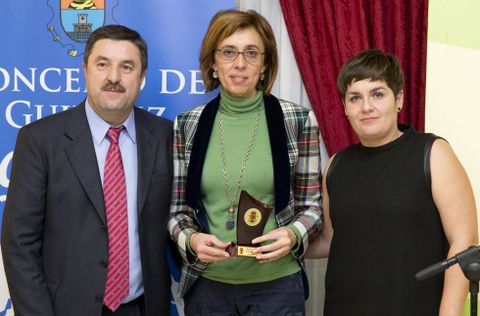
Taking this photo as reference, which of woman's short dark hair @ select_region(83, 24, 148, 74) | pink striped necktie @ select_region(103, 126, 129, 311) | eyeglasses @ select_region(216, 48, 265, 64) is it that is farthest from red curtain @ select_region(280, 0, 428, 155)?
pink striped necktie @ select_region(103, 126, 129, 311)

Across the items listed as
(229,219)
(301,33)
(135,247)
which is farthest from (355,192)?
(301,33)

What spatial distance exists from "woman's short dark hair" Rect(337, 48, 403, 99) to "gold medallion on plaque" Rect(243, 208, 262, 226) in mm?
524

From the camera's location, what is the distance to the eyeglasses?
2.11 metres

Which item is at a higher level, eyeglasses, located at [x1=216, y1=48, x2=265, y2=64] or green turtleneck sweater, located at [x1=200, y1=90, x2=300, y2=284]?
eyeglasses, located at [x1=216, y1=48, x2=265, y2=64]

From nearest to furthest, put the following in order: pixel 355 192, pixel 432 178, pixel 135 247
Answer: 1. pixel 432 178
2. pixel 355 192
3. pixel 135 247

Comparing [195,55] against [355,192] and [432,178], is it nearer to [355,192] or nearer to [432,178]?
[355,192]

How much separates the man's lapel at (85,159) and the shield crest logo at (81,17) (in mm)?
682

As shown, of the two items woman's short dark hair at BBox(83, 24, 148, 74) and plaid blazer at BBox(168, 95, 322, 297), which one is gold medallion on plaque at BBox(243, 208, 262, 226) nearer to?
plaid blazer at BBox(168, 95, 322, 297)

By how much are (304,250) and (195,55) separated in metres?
1.09

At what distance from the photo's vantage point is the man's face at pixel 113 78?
6.86ft

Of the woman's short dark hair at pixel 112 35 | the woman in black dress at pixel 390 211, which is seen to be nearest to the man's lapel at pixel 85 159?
the woman's short dark hair at pixel 112 35

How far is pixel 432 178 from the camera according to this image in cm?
184

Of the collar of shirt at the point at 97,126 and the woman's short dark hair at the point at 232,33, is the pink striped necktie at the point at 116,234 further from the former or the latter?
the woman's short dark hair at the point at 232,33

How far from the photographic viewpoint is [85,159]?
2059mm
